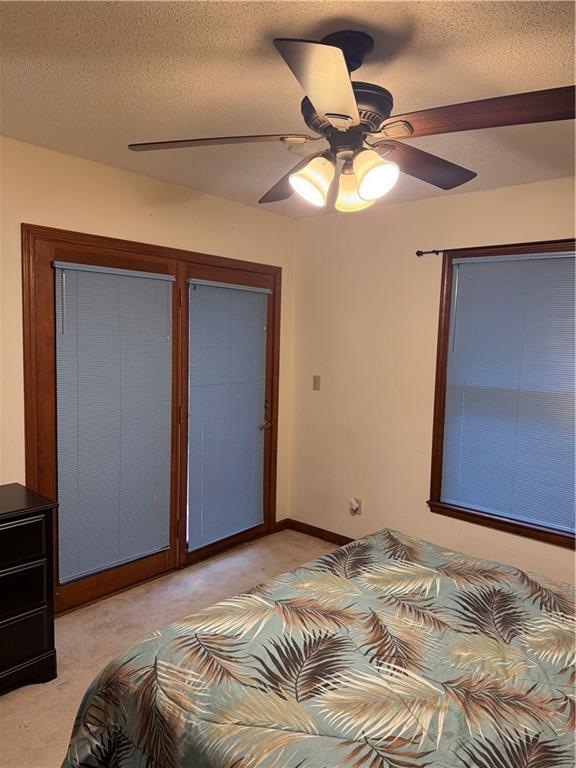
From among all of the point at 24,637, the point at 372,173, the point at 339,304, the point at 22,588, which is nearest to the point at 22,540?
the point at 22,588

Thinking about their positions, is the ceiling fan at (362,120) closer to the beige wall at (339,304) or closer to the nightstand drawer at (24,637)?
the beige wall at (339,304)

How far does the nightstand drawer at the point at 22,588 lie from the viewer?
225 centimetres

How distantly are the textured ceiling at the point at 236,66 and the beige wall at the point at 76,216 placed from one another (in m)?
0.16

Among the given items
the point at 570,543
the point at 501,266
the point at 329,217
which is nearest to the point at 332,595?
the point at 570,543

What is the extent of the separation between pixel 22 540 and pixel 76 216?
1681 millimetres

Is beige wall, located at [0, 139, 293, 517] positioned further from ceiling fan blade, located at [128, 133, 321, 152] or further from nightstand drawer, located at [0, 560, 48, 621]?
ceiling fan blade, located at [128, 133, 321, 152]

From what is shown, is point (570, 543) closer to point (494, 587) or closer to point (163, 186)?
point (494, 587)

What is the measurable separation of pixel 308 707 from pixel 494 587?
1.00 m

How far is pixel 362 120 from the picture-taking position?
1.65 metres

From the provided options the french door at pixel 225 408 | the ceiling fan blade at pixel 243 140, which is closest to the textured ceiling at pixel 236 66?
the ceiling fan blade at pixel 243 140

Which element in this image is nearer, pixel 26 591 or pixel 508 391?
pixel 26 591

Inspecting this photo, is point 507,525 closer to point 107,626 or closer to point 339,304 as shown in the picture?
point 339,304

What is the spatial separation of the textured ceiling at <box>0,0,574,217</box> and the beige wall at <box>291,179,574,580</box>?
23.4 inches

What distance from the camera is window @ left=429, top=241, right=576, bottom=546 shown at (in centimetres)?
297
